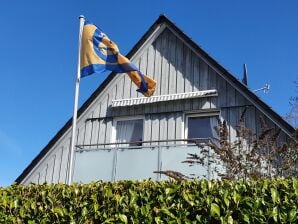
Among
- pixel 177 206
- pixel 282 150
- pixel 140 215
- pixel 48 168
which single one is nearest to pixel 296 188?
pixel 177 206

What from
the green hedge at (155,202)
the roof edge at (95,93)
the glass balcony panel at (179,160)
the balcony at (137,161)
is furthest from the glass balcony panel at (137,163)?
the green hedge at (155,202)

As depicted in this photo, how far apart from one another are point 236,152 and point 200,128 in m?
4.38

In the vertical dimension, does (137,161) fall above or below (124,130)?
below

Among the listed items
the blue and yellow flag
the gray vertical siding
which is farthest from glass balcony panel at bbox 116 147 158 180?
the blue and yellow flag

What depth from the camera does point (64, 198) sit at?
21.7 ft

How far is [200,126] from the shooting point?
13281 mm

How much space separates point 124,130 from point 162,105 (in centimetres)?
163

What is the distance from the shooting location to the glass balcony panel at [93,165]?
41.4ft

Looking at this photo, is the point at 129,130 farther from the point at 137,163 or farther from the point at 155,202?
the point at 155,202

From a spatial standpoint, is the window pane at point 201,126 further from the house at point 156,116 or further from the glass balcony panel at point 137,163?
the glass balcony panel at point 137,163

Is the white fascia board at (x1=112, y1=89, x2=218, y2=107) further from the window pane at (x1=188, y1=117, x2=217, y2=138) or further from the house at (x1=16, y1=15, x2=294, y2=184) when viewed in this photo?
the window pane at (x1=188, y1=117, x2=217, y2=138)

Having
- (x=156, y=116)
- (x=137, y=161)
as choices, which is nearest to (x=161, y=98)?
(x=156, y=116)

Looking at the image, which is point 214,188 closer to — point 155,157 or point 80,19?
point 155,157

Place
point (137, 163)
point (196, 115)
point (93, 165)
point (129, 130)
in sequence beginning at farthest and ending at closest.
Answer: point (129, 130) → point (196, 115) → point (93, 165) → point (137, 163)
